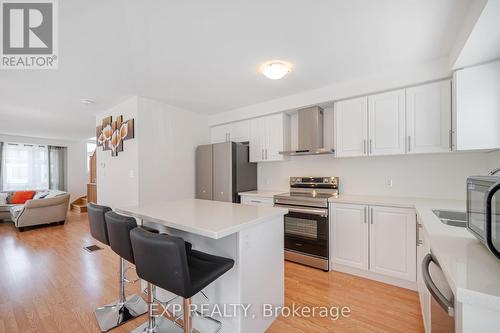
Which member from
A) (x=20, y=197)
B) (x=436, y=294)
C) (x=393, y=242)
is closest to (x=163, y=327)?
(x=436, y=294)

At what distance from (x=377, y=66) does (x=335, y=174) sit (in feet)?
5.03

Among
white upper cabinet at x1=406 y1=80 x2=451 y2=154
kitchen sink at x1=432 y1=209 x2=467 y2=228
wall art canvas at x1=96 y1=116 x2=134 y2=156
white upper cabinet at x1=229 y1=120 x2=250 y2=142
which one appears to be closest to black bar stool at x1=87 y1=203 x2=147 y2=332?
wall art canvas at x1=96 y1=116 x2=134 y2=156

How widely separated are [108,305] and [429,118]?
381 centimetres

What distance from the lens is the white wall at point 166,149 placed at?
336 centimetres

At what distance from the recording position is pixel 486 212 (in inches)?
35.5

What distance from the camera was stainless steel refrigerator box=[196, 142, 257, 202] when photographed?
12.0 ft

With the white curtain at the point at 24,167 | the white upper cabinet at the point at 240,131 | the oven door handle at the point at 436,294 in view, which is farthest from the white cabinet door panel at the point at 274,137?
the white curtain at the point at 24,167

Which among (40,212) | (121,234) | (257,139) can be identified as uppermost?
(257,139)

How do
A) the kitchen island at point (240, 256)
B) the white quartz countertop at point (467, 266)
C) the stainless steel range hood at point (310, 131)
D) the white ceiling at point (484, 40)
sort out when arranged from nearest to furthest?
the white quartz countertop at point (467, 266), the white ceiling at point (484, 40), the kitchen island at point (240, 256), the stainless steel range hood at point (310, 131)

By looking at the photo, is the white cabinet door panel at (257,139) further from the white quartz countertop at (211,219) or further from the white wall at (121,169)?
the white quartz countertop at (211,219)

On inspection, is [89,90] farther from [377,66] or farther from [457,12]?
[457,12]

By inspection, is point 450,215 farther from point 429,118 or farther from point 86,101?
point 86,101

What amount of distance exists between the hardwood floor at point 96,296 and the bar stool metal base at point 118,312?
55 mm

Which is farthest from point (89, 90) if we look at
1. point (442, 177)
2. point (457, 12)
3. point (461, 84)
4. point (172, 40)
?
point (442, 177)
